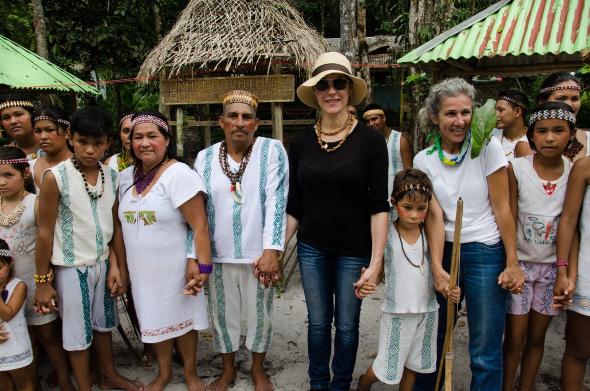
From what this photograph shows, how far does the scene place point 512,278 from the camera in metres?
2.33

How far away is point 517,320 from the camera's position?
2.59 m

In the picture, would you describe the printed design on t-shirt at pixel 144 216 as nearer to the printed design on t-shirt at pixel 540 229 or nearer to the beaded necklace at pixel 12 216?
the beaded necklace at pixel 12 216

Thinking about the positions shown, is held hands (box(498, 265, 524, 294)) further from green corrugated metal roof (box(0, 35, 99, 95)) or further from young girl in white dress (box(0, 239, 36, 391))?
green corrugated metal roof (box(0, 35, 99, 95))

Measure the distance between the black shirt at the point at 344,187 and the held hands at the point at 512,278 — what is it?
0.69 meters

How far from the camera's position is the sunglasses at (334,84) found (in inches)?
100

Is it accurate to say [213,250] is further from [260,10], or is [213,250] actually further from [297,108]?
[297,108]

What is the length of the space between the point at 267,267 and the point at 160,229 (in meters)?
0.69

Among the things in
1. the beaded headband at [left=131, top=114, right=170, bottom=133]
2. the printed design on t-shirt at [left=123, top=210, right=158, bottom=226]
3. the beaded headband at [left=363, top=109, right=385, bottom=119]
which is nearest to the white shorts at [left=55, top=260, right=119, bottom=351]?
the printed design on t-shirt at [left=123, top=210, right=158, bottom=226]

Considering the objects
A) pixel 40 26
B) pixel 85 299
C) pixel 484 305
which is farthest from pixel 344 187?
pixel 40 26

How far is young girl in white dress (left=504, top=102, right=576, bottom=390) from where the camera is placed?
2418 mm

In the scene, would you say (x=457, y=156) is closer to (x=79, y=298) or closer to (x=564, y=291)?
(x=564, y=291)

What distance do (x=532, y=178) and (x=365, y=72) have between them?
4467 mm

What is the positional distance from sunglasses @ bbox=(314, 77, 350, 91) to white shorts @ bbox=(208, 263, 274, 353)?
121 centimetres

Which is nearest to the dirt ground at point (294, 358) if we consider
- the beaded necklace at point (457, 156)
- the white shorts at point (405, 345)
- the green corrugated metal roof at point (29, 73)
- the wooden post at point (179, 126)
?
the white shorts at point (405, 345)
